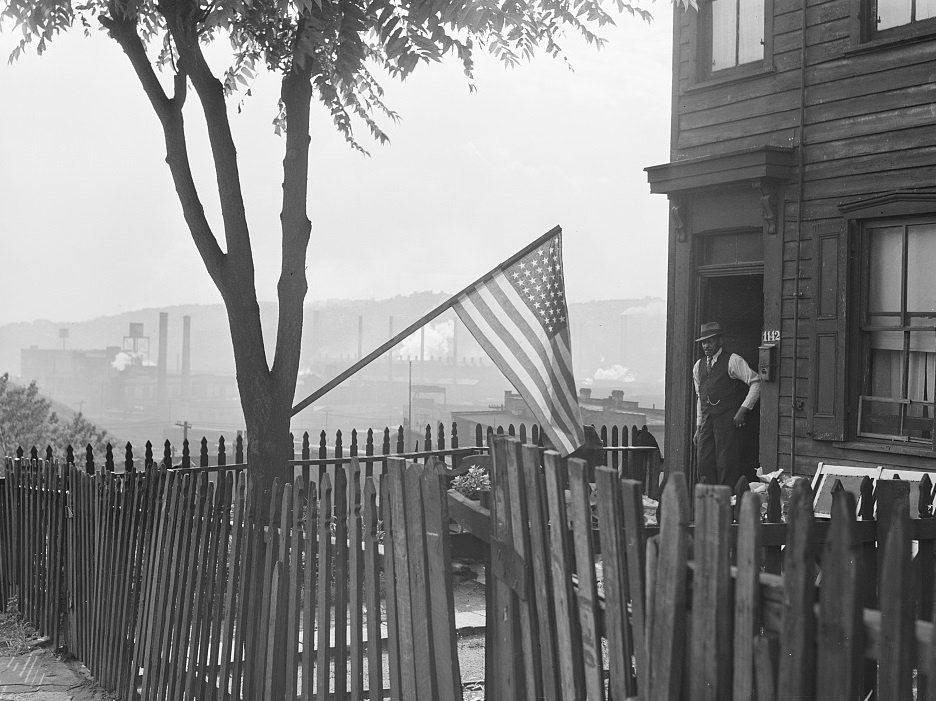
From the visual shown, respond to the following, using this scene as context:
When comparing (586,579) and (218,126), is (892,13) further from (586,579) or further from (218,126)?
(586,579)

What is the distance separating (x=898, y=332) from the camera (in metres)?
9.71

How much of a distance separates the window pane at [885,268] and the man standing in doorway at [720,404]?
168cm

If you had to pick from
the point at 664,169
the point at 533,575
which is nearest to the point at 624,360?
the point at 664,169

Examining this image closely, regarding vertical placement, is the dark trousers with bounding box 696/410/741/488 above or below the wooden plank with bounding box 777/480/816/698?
below

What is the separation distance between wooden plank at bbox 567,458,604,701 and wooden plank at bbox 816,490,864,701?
2.44ft

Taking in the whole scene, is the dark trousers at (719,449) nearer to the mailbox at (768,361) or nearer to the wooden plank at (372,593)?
the mailbox at (768,361)

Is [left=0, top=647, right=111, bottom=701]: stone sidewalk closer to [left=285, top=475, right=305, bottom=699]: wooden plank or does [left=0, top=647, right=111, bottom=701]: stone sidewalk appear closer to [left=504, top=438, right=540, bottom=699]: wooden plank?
[left=285, top=475, right=305, bottom=699]: wooden plank

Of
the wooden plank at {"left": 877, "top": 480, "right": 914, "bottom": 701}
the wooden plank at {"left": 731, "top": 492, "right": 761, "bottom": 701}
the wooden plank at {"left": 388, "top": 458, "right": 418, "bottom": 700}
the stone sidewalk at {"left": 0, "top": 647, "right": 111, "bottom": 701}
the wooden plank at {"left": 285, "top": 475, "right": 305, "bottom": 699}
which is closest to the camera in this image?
the wooden plank at {"left": 877, "top": 480, "right": 914, "bottom": 701}

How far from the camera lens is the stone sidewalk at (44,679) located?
6.10 m

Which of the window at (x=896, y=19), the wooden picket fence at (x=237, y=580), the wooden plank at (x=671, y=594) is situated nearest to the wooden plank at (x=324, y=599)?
the wooden picket fence at (x=237, y=580)

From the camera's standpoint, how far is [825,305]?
10.2 meters

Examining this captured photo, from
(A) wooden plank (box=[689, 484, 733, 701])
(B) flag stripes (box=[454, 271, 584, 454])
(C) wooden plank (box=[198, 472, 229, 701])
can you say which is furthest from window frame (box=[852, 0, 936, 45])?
(A) wooden plank (box=[689, 484, 733, 701])

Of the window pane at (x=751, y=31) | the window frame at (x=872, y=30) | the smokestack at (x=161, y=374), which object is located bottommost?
the smokestack at (x=161, y=374)

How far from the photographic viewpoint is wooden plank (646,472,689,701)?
2.24m
